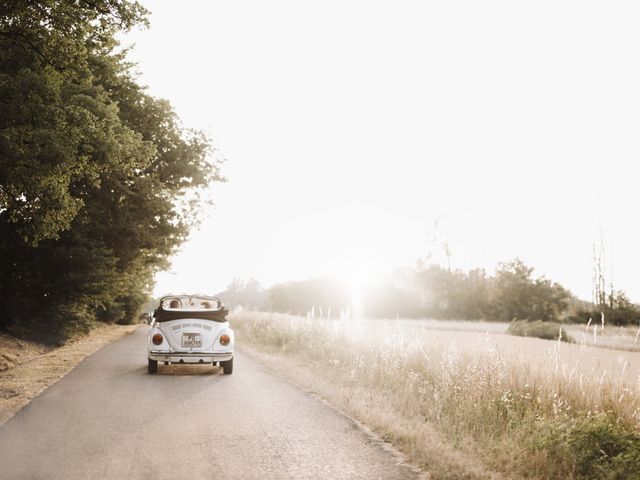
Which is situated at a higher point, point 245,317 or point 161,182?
point 161,182

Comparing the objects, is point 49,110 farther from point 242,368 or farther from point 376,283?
point 376,283

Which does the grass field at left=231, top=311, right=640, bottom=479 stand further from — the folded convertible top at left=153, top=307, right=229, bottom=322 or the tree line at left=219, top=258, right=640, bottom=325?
the tree line at left=219, top=258, right=640, bottom=325

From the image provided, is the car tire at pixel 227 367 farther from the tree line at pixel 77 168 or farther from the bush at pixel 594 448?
the bush at pixel 594 448

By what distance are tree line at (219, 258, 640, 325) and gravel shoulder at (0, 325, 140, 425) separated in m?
19.3

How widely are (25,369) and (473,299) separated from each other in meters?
50.8

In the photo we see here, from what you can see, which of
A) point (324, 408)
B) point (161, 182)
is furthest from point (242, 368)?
point (161, 182)

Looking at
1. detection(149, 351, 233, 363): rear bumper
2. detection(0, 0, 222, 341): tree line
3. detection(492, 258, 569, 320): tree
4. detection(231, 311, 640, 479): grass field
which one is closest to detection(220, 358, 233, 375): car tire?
detection(149, 351, 233, 363): rear bumper

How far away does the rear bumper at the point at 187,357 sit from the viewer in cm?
1286

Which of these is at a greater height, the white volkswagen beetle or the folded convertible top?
the folded convertible top

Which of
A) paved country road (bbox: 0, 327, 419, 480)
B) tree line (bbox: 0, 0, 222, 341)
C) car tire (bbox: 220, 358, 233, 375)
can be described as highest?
tree line (bbox: 0, 0, 222, 341)

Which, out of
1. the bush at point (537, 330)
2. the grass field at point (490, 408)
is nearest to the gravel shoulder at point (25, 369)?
the grass field at point (490, 408)

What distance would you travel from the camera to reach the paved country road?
5648 mm

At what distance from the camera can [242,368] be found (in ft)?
47.9

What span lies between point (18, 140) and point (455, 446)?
10.1 meters
